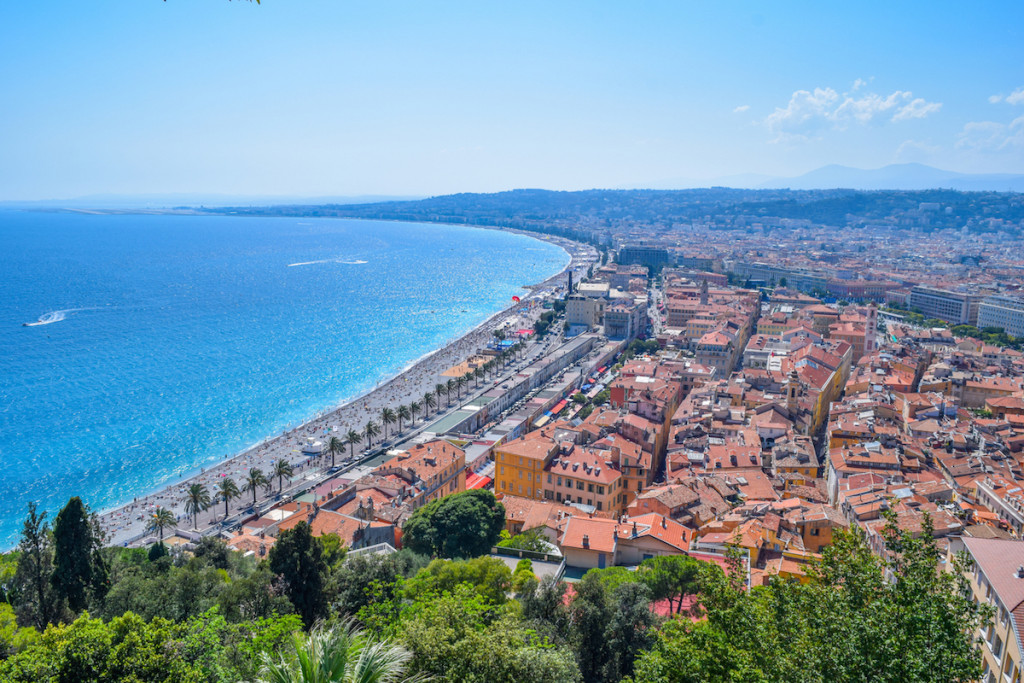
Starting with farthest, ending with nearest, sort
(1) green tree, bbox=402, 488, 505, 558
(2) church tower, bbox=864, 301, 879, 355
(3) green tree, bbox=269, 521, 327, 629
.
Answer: (2) church tower, bbox=864, 301, 879, 355, (1) green tree, bbox=402, 488, 505, 558, (3) green tree, bbox=269, 521, 327, 629

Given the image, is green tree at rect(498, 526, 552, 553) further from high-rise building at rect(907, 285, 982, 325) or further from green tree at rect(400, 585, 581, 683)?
high-rise building at rect(907, 285, 982, 325)

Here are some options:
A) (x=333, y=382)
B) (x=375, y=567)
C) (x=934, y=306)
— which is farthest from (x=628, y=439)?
(x=934, y=306)

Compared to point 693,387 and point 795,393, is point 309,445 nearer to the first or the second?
point 693,387

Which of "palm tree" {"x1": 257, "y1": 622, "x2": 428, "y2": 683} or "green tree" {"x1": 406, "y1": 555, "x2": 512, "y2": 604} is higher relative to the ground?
"palm tree" {"x1": 257, "y1": 622, "x2": 428, "y2": 683}

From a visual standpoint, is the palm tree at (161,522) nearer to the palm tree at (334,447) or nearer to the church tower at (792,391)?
the palm tree at (334,447)

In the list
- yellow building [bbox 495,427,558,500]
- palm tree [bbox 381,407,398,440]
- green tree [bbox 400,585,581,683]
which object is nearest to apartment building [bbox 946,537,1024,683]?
green tree [bbox 400,585,581,683]

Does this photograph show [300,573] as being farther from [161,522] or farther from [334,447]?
[334,447]

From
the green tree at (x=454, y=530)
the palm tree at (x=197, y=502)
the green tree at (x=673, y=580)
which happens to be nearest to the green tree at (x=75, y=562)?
the green tree at (x=454, y=530)
